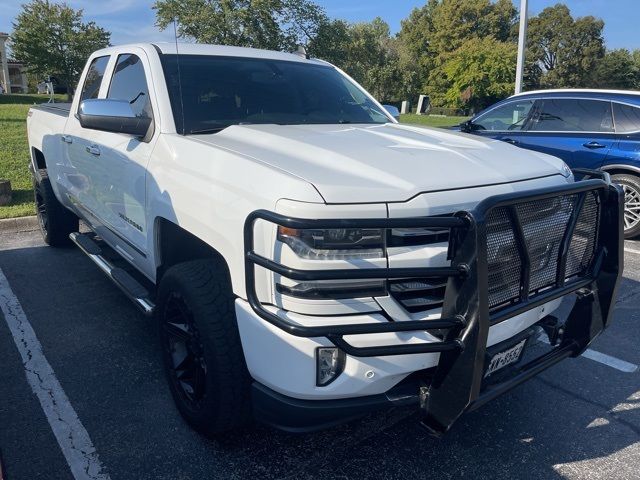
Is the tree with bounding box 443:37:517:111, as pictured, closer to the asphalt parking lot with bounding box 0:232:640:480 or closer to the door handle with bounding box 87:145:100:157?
the door handle with bounding box 87:145:100:157

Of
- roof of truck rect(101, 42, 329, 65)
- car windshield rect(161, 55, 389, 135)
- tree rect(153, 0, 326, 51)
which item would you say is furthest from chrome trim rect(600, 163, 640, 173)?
tree rect(153, 0, 326, 51)

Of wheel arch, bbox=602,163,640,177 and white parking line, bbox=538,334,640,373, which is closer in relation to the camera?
white parking line, bbox=538,334,640,373

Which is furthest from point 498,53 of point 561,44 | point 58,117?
point 58,117

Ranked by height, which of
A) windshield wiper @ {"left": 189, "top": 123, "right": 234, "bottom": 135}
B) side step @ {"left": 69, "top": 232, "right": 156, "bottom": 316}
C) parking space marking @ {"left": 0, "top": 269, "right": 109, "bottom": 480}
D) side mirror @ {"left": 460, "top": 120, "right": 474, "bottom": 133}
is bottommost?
parking space marking @ {"left": 0, "top": 269, "right": 109, "bottom": 480}

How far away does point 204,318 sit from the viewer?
244 centimetres

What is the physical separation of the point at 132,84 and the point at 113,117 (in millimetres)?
774

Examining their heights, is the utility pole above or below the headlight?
above

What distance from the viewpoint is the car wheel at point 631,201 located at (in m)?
6.84

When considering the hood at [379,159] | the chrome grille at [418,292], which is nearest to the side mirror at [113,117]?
the hood at [379,159]

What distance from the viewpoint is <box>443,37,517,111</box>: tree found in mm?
47969

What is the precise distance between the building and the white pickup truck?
203 ft

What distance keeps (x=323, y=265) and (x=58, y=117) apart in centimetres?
425

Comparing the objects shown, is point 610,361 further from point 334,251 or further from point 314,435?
point 334,251

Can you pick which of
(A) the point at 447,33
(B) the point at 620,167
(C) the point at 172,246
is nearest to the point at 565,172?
(C) the point at 172,246
